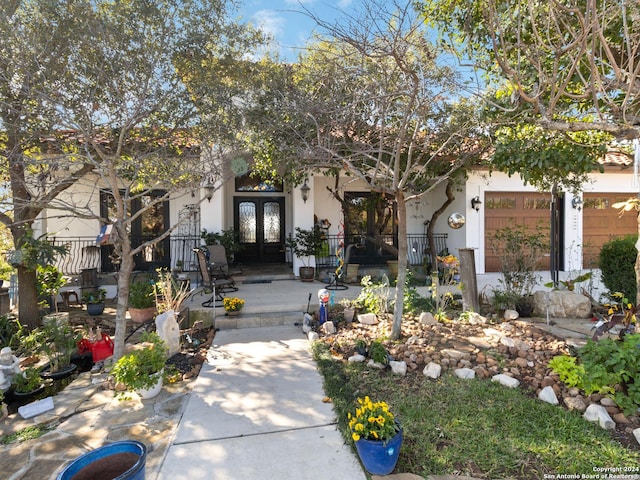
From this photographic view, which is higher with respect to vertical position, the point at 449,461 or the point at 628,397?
the point at 628,397

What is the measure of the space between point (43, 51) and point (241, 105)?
260cm

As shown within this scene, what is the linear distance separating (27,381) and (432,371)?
4409mm

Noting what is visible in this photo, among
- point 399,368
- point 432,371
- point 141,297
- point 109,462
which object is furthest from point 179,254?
point 109,462

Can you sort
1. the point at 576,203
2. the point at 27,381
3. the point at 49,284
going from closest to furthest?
the point at 27,381 < the point at 49,284 < the point at 576,203

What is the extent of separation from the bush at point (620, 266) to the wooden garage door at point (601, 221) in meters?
5.98

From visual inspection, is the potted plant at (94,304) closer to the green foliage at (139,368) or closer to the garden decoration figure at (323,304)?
the green foliage at (139,368)

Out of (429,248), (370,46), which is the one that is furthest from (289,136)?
(429,248)

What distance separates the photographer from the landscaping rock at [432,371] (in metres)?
3.71

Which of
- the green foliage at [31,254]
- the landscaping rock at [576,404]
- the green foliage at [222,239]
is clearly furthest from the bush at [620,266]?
the green foliage at [31,254]

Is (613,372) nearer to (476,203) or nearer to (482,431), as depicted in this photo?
(482,431)

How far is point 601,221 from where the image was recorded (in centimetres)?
1148

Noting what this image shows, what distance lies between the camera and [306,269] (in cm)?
922

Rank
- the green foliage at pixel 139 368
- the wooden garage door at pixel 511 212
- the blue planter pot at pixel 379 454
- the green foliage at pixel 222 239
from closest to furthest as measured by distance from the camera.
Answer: the blue planter pot at pixel 379 454
the green foliage at pixel 139 368
the green foliage at pixel 222 239
the wooden garage door at pixel 511 212

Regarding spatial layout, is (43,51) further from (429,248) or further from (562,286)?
(429,248)
